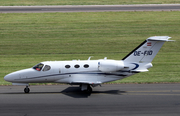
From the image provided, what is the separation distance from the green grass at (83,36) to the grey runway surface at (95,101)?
231 inches

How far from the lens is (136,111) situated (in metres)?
15.9

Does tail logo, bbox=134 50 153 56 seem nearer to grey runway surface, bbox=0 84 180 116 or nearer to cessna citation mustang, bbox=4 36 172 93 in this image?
cessna citation mustang, bbox=4 36 172 93

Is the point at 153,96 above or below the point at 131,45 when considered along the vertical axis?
below

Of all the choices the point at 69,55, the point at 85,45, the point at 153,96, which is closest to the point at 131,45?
the point at 85,45

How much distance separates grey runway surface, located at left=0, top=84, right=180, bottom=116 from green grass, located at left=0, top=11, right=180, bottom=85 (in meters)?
5.88

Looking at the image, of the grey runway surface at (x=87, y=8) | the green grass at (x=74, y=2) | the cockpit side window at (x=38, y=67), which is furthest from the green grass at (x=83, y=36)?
the cockpit side window at (x=38, y=67)

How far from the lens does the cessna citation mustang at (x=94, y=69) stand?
20.6 meters

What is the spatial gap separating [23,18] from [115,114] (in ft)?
108

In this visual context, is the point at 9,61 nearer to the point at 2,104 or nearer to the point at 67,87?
the point at 67,87

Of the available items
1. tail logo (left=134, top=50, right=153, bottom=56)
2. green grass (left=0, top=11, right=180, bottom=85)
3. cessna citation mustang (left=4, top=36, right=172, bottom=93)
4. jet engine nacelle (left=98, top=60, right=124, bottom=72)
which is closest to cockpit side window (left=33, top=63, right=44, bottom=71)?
cessna citation mustang (left=4, top=36, right=172, bottom=93)

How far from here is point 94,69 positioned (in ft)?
67.9

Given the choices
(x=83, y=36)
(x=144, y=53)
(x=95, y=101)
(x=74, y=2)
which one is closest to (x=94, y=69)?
(x=95, y=101)

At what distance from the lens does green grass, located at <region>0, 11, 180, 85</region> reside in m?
32.6

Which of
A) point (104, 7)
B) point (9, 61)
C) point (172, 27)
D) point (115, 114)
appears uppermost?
point (104, 7)
